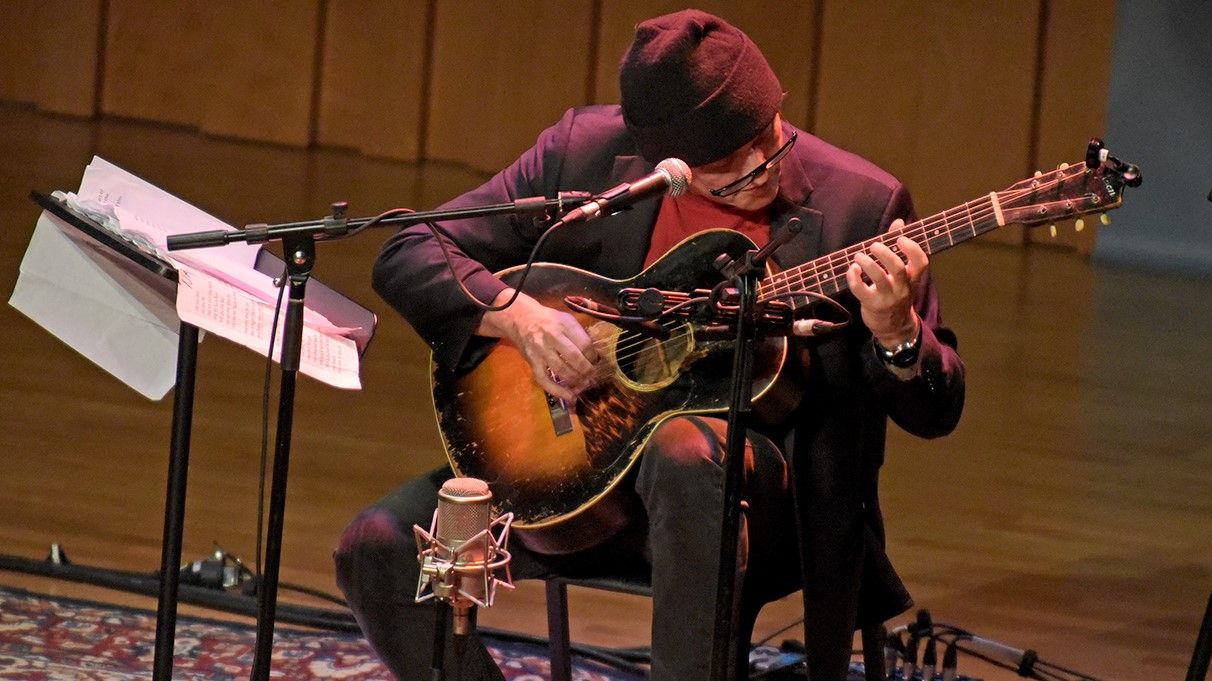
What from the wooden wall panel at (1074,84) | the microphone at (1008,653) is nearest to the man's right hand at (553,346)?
the microphone at (1008,653)

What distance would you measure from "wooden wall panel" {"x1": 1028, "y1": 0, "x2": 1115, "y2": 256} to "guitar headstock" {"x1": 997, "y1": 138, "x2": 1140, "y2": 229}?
6.02m

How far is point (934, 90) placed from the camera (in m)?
8.59

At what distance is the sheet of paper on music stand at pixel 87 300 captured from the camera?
2506 millimetres

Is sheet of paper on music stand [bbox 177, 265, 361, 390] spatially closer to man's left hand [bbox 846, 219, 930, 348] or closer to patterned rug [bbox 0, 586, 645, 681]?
man's left hand [bbox 846, 219, 930, 348]

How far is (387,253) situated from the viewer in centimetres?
295

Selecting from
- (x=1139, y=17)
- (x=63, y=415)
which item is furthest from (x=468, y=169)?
(x=63, y=415)

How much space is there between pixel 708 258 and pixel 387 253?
2.10ft

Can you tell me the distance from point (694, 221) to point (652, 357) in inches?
10.1

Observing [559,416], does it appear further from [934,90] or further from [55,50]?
[55,50]

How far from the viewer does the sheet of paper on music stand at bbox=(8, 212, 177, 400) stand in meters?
2.51

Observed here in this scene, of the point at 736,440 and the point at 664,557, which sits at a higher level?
the point at 736,440

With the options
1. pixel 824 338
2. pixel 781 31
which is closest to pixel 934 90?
pixel 781 31

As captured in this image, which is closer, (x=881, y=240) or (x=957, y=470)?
(x=881, y=240)

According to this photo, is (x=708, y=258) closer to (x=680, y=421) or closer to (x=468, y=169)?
(x=680, y=421)
